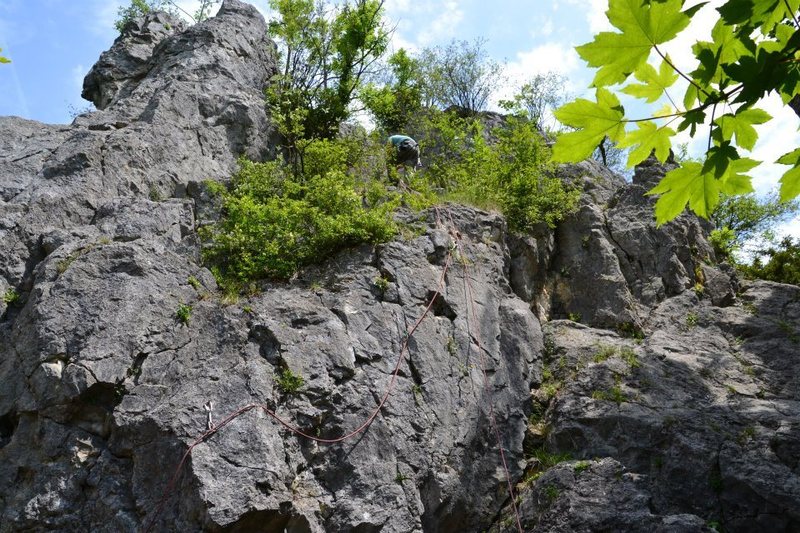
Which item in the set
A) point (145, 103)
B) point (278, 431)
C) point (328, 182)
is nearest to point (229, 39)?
point (145, 103)

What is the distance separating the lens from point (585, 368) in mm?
9406

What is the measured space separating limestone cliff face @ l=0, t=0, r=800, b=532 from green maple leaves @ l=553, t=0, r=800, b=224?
5082mm

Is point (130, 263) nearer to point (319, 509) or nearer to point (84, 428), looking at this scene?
point (84, 428)

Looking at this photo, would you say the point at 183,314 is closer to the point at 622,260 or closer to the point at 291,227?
the point at 291,227

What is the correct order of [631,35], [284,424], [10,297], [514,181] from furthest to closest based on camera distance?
[514,181]
[10,297]
[284,424]
[631,35]

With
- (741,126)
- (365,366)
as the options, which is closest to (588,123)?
(741,126)

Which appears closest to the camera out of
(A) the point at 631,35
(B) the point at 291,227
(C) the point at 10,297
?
(A) the point at 631,35

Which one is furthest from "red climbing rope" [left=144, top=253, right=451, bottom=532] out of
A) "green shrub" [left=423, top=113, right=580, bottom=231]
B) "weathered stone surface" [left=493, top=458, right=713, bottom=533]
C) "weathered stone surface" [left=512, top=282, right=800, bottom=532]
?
"green shrub" [left=423, top=113, right=580, bottom=231]

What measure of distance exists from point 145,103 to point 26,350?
18.8 feet

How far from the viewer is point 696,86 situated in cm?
214

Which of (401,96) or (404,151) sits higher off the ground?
(401,96)

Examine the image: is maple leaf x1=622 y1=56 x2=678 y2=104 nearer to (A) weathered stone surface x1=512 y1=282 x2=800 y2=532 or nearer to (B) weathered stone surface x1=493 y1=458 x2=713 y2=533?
(B) weathered stone surface x1=493 y1=458 x2=713 y2=533

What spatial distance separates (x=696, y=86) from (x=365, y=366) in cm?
610

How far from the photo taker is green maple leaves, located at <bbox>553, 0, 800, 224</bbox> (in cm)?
192
